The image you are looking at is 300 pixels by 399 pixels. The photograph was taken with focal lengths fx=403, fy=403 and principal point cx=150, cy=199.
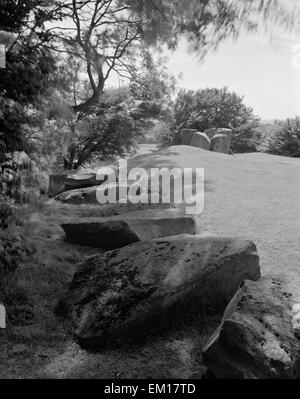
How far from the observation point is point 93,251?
6578mm

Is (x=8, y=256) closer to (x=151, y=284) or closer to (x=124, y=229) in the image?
(x=151, y=284)

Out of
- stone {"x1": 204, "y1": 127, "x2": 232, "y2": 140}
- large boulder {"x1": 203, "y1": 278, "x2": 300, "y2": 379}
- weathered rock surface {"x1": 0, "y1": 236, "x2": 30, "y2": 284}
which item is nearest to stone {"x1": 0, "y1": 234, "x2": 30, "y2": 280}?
weathered rock surface {"x1": 0, "y1": 236, "x2": 30, "y2": 284}

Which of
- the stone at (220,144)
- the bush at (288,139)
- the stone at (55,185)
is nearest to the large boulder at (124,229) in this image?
the stone at (55,185)

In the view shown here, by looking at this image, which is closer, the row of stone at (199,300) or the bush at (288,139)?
the row of stone at (199,300)

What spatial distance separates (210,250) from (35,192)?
1022cm

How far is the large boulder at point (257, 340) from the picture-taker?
9.52 feet

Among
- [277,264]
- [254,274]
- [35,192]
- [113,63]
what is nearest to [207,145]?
[113,63]

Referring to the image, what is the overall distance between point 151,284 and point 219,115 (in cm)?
2931

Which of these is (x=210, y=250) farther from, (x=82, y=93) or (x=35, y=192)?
(x=82, y=93)

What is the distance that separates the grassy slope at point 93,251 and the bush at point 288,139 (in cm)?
1323

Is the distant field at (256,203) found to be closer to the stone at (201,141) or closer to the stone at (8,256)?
the stone at (8,256)

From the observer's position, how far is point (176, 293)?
13.6 feet

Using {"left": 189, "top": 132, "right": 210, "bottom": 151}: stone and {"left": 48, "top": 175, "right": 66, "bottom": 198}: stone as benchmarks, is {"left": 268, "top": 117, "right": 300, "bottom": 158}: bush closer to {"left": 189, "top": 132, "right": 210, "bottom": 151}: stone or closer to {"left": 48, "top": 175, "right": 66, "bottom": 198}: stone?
{"left": 189, "top": 132, "right": 210, "bottom": 151}: stone

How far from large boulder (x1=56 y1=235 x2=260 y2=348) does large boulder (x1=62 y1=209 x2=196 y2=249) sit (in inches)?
55.1
